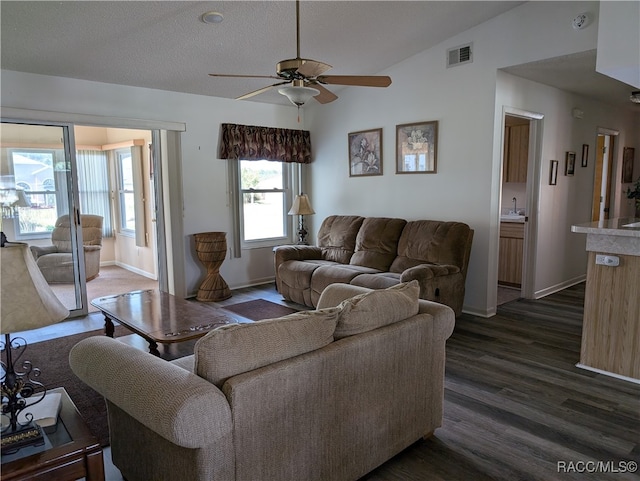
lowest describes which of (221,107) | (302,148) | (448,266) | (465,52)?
(448,266)

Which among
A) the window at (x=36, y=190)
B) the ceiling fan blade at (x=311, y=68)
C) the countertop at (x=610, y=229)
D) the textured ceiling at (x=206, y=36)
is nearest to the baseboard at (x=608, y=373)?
the countertop at (x=610, y=229)

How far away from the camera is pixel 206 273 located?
218 inches

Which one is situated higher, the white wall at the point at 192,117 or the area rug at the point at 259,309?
the white wall at the point at 192,117

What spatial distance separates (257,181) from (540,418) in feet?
14.9

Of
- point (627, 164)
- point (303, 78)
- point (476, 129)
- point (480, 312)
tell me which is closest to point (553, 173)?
point (476, 129)

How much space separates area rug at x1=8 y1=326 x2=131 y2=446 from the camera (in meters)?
2.55

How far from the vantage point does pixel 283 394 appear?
1.62 metres

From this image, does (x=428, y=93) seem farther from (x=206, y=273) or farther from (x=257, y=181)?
(x=206, y=273)

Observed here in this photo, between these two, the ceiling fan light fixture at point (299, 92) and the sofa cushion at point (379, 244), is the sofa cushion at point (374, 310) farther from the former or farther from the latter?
Result: the sofa cushion at point (379, 244)

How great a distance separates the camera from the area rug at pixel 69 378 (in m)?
2.55

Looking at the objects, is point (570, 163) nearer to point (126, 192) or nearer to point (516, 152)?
point (516, 152)

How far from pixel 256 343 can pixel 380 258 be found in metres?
3.35

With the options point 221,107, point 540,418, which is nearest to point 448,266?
point 540,418

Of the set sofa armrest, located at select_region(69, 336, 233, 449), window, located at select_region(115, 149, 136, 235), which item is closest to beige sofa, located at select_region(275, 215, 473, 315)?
sofa armrest, located at select_region(69, 336, 233, 449)
